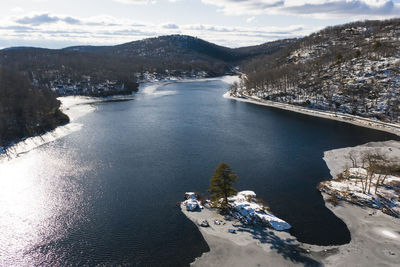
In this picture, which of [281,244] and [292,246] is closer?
[292,246]

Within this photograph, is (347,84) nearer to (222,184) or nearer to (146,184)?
(222,184)

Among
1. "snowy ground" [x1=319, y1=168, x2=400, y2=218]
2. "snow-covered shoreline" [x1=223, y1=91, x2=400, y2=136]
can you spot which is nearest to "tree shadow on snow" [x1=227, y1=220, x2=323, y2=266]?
"snowy ground" [x1=319, y1=168, x2=400, y2=218]

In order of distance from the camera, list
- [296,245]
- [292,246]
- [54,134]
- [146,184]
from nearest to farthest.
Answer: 1. [292,246]
2. [296,245]
3. [146,184]
4. [54,134]

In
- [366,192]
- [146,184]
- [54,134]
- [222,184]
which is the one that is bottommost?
[146,184]

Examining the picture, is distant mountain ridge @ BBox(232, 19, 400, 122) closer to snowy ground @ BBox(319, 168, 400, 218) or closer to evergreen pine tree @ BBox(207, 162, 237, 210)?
snowy ground @ BBox(319, 168, 400, 218)

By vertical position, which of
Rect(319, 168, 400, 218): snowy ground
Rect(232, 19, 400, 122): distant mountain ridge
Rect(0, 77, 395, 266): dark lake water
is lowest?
Rect(0, 77, 395, 266): dark lake water

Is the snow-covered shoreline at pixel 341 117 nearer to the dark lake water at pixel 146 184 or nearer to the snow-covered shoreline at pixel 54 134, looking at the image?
the dark lake water at pixel 146 184

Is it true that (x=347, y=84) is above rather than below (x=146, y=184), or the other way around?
above

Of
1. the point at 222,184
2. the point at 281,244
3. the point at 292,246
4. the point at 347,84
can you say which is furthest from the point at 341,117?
the point at 281,244

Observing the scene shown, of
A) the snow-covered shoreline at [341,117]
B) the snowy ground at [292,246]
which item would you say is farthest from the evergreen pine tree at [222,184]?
the snow-covered shoreline at [341,117]
